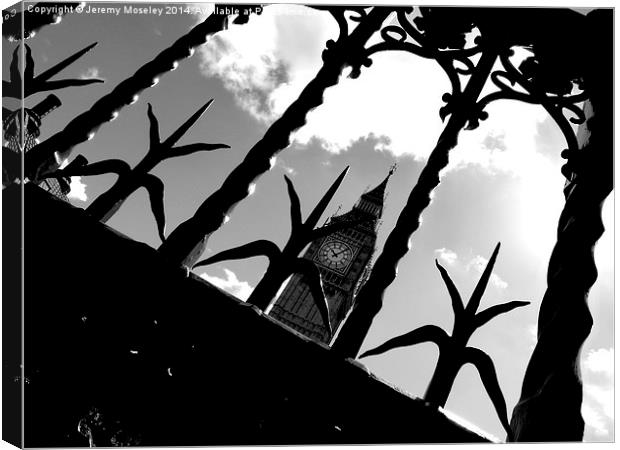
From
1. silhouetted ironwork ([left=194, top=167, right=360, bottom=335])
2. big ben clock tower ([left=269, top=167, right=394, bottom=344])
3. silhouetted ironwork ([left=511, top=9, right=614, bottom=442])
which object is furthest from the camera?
big ben clock tower ([left=269, top=167, right=394, bottom=344])

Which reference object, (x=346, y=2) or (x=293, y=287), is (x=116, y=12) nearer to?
(x=346, y=2)

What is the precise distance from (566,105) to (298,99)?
1.88m

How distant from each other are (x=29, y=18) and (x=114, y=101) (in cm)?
67

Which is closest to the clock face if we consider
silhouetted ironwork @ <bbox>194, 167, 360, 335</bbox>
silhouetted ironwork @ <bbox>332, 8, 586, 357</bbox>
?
silhouetted ironwork @ <bbox>332, 8, 586, 357</bbox>

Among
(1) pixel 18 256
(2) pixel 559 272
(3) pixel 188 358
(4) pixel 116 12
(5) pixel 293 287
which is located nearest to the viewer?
(3) pixel 188 358

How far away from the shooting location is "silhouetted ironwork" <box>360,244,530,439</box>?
1.92 metres

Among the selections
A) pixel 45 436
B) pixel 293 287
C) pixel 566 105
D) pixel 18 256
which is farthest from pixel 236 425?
pixel 293 287

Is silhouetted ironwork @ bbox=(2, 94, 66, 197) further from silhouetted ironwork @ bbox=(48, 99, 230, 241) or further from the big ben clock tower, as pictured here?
the big ben clock tower

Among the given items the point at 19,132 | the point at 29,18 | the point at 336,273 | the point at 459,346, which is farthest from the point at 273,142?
the point at 336,273

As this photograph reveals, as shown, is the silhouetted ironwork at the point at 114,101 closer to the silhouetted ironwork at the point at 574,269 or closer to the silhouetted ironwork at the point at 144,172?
the silhouetted ironwork at the point at 144,172

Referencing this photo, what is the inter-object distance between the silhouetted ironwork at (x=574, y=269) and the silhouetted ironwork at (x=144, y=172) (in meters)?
1.75

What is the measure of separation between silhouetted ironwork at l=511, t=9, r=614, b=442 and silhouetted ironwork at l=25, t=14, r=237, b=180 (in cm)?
242

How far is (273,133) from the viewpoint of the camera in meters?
2.67

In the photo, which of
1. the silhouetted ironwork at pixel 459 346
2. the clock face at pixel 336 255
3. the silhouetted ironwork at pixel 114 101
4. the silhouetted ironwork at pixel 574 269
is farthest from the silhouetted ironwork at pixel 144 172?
the clock face at pixel 336 255
